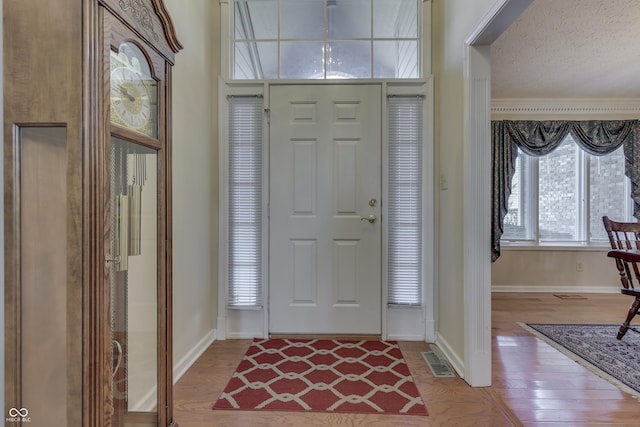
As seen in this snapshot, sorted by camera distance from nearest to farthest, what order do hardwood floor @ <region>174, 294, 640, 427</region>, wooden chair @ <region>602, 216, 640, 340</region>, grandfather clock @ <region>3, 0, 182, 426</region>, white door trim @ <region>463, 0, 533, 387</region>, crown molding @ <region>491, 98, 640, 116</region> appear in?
grandfather clock @ <region>3, 0, 182, 426</region>
hardwood floor @ <region>174, 294, 640, 427</region>
white door trim @ <region>463, 0, 533, 387</region>
wooden chair @ <region>602, 216, 640, 340</region>
crown molding @ <region>491, 98, 640, 116</region>

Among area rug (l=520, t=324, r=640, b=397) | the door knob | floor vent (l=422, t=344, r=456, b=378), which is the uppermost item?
the door knob

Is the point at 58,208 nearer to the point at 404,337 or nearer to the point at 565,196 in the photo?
the point at 404,337

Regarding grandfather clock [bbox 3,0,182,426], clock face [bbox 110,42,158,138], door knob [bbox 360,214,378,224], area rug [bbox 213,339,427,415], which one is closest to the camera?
grandfather clock [bbox 3,0,182,426]

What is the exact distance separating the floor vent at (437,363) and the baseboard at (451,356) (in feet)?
0.09

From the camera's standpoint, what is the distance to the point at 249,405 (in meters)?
1.68

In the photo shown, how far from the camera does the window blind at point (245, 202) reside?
2588 mm

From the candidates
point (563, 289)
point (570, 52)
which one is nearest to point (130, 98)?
point (570, 52)

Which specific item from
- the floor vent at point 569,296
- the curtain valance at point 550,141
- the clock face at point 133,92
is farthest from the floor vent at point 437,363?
the floor vent at point 569,296

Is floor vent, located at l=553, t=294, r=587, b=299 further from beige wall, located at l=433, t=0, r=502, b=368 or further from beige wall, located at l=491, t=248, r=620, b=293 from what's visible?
beige wall, located at l=433, t=0, r=502, b=368

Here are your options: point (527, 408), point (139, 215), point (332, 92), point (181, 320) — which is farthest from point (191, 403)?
point (332, 92)

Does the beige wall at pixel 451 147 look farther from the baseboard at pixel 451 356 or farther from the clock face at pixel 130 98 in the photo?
the clock face at pixel 130 98
